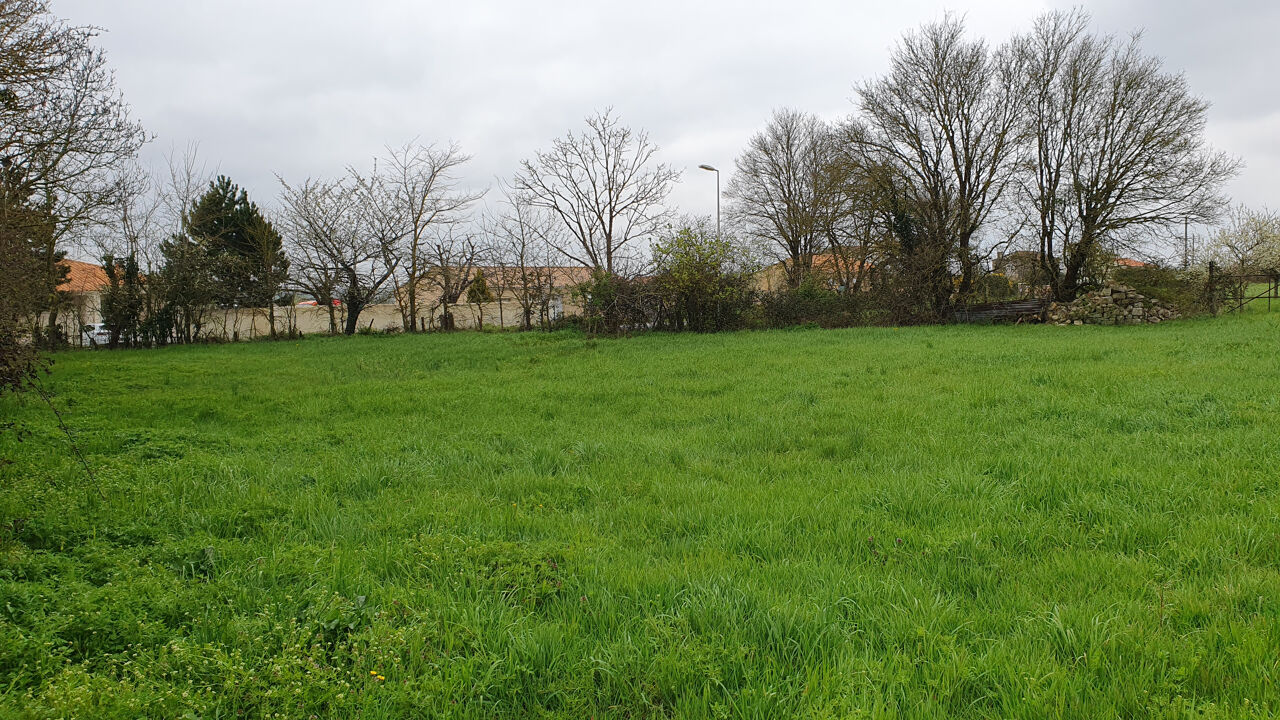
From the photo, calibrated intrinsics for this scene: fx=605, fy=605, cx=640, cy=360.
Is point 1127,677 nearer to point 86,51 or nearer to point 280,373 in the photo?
point 280,373

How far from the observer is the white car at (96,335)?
24172 mm

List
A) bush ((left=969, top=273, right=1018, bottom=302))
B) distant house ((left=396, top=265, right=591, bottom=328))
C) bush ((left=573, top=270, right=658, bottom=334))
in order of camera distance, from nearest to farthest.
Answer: bush ((left=573, top=270, right=658, bottom=334))
bush ((left=969, top=273, right=1018, bottom=302))
distant house ((left=396, top=265, right=591, bottom=328))

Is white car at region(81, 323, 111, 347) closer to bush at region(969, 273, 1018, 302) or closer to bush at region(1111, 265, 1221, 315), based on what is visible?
bush at region(969, 273, 1018, 302)

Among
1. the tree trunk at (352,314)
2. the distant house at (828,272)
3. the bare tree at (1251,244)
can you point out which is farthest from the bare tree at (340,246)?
the bare tree at (1251,244)

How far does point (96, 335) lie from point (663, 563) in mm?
31432

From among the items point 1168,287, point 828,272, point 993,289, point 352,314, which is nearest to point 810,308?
point 828,272

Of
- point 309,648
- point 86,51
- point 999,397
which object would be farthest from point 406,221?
point 309,648

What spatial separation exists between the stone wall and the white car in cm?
3719

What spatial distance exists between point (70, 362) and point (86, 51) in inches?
341

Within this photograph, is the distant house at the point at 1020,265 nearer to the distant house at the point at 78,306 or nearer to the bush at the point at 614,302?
the bush at the point at 614,302

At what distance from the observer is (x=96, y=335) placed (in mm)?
25031

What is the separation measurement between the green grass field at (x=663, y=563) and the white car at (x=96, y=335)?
2212 cm

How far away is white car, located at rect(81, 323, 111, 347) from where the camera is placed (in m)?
24.2

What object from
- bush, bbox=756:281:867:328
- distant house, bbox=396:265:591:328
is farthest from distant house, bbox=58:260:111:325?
bush, bbox=756:281:867:328
